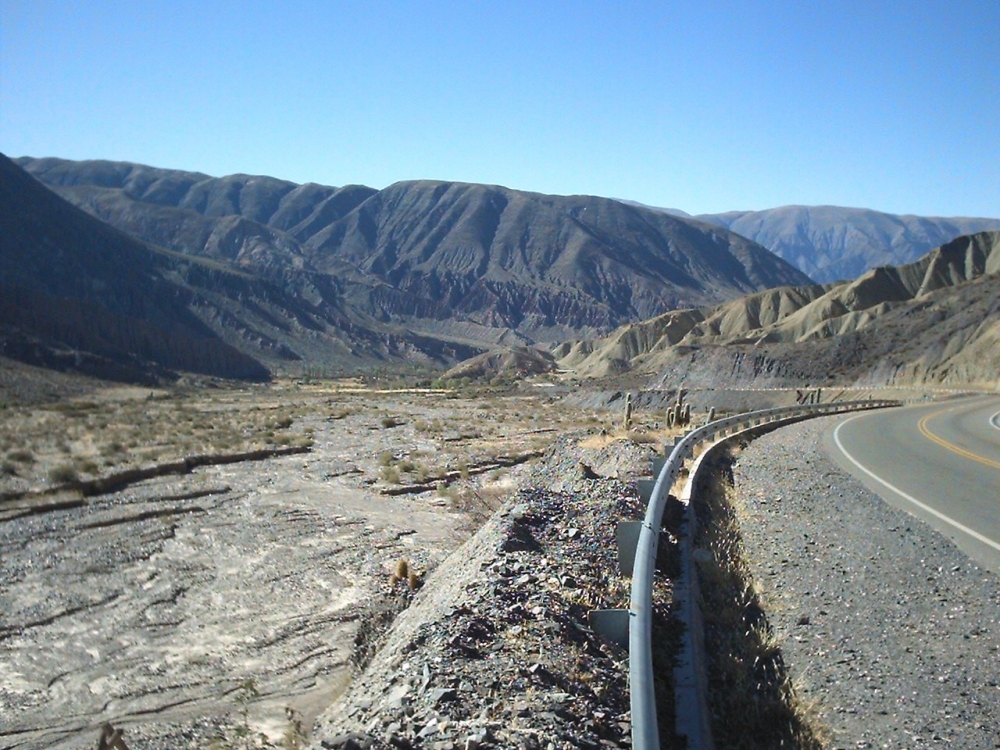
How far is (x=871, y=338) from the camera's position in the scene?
64.8 m

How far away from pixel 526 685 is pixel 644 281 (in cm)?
19902

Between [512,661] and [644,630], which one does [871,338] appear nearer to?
[512,661]

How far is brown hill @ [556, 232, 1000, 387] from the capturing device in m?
58.6

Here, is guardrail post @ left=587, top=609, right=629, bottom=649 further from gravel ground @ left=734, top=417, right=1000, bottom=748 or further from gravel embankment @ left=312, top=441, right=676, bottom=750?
gravel ground @ left=734, top=417, right=1000, bottom=748

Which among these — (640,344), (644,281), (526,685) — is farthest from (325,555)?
(644,281)

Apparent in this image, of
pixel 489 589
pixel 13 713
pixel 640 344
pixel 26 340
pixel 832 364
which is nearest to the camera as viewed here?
pixel 489 589

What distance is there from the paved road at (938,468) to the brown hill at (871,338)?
3394cm

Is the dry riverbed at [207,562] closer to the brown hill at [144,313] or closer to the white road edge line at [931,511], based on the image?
the white road edge line at [931,511]

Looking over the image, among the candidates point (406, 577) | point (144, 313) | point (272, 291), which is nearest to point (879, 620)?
point (406, 577)

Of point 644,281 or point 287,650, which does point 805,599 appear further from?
point 644,281

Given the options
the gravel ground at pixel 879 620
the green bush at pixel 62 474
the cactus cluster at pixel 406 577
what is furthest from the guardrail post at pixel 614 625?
the green bush at pixel 62 474

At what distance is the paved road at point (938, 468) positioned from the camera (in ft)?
30.7

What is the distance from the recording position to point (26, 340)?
188 ft

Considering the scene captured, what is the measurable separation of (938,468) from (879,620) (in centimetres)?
973
